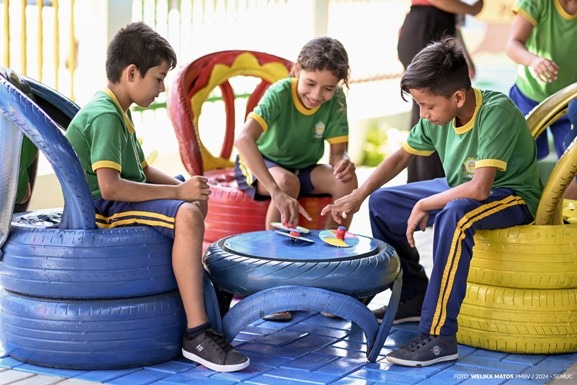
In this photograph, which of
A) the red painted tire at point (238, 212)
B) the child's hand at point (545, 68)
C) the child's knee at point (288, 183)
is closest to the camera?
the child's knee at point (288, 183)

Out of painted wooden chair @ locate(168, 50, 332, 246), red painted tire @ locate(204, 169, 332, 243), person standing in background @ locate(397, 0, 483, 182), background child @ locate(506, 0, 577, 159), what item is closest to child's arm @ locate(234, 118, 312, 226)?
red painted tire @ locate(204, 169, 332, 243)

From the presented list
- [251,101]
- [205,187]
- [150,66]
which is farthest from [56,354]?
[251,101]

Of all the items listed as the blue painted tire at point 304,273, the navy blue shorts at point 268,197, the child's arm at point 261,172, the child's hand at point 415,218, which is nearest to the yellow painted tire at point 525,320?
the child's hand at point 415,218

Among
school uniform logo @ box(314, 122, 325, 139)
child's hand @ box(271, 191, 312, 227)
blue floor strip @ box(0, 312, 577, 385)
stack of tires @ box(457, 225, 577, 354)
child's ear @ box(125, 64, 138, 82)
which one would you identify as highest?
child's ear @ box(125, 64, 138, 82)

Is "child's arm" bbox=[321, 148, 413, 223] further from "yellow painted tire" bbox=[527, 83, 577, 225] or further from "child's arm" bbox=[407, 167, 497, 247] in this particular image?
"yellow painted tire" bbox=[527, 83, 577, 225]

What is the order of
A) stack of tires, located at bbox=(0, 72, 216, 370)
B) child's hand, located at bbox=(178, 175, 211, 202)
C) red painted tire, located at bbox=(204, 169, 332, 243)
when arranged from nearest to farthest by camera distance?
stack of tires, located at bbox=(0, 72, 216, 370) → child's hand, located at bbox=(178, 175, 211, 202) → red painted tire, located at bbox=(204, 169, 332, 243)

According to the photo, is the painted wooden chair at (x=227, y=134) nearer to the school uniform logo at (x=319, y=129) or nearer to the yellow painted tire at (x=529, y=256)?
the school uniform logo at (x=319, y=129)

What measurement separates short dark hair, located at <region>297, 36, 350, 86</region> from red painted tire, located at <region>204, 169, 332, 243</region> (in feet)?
2.18

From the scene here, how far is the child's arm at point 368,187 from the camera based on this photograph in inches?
172

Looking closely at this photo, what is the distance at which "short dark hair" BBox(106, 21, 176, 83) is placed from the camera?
396cm

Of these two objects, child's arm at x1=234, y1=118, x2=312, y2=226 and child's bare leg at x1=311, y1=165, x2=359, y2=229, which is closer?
child's arm at x1=234, y1=118, x2=312, y2=226

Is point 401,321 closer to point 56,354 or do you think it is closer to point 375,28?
point 56,354

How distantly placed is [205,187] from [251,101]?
2.19 meters

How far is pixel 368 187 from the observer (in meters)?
4.46
